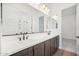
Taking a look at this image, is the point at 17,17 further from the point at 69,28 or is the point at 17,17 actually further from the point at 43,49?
the point at 69,28

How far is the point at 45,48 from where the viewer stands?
1215 mm

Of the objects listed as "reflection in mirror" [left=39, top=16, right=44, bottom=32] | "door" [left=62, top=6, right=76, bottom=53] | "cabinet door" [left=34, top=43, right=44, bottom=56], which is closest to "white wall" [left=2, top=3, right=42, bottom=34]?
"reflection in mirror" [left=39, top=16, right=44, bottom=32]

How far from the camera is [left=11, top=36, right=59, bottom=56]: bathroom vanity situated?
106 cm

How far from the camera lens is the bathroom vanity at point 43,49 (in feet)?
3.49

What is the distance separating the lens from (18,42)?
3.55 ft

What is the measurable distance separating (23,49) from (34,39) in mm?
241

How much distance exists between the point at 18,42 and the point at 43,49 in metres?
0.39

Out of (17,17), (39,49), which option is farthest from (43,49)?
(17,17)

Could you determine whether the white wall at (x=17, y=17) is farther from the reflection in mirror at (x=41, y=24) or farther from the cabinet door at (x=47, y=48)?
the cabinet door at (x=47, y=48)

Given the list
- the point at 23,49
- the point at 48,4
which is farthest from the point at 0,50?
the point at 48,4

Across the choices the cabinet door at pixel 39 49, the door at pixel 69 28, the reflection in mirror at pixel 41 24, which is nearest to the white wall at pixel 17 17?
the reflection in mirror at pixel 41 24

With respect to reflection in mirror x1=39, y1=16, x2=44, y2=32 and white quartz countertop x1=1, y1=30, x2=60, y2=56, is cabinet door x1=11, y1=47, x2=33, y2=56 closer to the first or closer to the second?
white quartz countertop x1=1, y1=30, x2=60, y2=56

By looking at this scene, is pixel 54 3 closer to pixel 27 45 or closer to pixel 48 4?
pixel 48 4

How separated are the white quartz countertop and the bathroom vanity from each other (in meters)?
0.05
